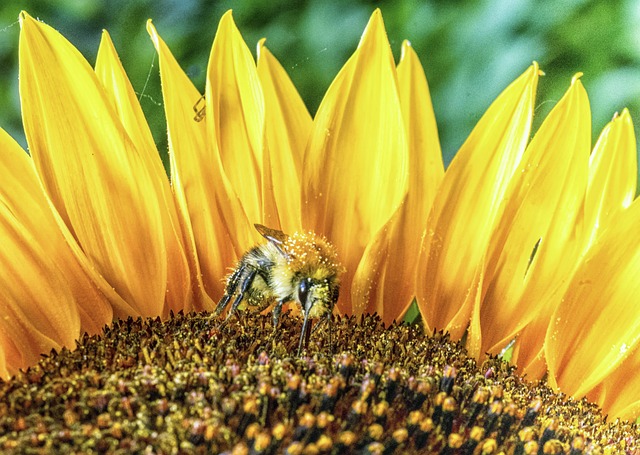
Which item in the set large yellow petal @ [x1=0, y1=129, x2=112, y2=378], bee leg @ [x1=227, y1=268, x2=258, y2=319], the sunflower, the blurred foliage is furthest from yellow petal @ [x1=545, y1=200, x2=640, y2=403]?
large yellow petal @ [x1=0, y1=129, x2=112, y2=378]

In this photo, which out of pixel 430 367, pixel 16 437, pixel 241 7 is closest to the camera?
pixel 16 437

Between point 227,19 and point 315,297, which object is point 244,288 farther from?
point 227,19

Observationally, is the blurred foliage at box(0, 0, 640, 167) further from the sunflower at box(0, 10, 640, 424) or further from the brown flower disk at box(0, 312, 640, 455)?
the brown flower disk at box(0, 312, 640, 455)

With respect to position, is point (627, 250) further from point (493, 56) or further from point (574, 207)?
point (493, 56)

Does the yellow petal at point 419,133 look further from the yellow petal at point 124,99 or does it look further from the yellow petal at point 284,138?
the yellow petal at point 124,99

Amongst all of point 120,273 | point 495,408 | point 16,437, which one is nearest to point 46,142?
point 120,273

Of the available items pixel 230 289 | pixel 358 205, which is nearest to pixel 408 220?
pixel 358 205
